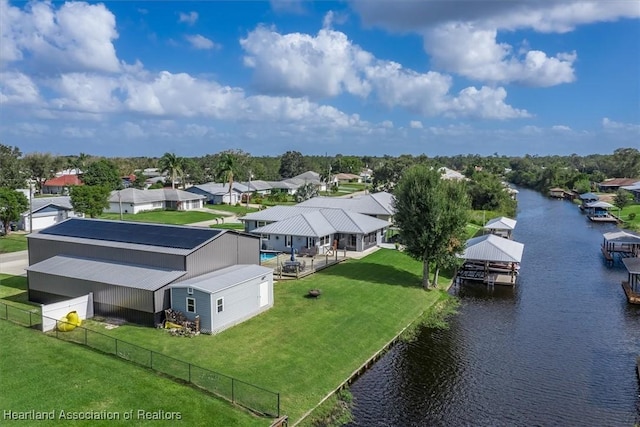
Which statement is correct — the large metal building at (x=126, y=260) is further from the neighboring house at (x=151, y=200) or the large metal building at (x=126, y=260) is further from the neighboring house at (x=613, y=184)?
the neighboring house at (x=613, y=184)

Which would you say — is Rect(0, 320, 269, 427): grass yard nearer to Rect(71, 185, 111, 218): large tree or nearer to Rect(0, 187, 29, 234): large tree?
Rect(0, 187, 29, 234): large tree

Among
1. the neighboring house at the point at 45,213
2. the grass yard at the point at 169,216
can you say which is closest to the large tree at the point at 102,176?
the grass yard at the point at 169,216

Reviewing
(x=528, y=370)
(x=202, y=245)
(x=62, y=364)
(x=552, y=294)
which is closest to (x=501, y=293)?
(x=552, y=294)

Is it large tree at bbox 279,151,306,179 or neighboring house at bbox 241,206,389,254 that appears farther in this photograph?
large tree at bbox 279,151,306,179

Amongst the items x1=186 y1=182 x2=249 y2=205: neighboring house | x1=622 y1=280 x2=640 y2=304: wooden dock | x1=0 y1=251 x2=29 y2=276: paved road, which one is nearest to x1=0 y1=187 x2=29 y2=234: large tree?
x1=0 y1=251 x2=29 y2=276: paved road

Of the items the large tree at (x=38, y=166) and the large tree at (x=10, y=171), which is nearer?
the large tree at (x=10, y=171)

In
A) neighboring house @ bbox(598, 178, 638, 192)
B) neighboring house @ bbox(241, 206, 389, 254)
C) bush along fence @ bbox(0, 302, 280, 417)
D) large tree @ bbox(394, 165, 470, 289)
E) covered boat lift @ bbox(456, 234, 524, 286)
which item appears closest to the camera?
bush along fence @ bbox(0, 302, 280, 417)

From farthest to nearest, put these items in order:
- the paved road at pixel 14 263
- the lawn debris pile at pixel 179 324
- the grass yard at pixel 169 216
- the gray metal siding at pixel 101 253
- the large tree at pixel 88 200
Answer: the grass yard at pixel 169 216 < the large tree at pixel 88 200 < the paved road at pixel 14 263 < the gray metal siding at pixel 101 253 < the lawn debris pile at pixel 179 324

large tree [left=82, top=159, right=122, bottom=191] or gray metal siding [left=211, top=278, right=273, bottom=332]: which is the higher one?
large tree [left=82, top=159, right=122, bottom=191]
